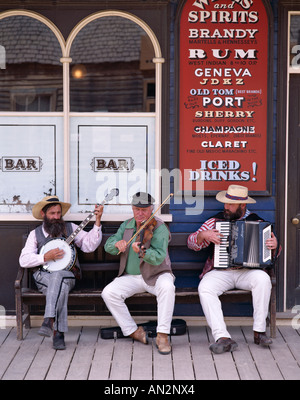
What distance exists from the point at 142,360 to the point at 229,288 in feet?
3.44

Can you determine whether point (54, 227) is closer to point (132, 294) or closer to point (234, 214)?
point (132, 294)

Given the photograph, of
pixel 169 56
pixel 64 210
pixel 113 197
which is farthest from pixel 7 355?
pixel 169 56

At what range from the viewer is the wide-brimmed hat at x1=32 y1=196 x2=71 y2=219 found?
5336 mm

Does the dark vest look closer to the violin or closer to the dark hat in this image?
the violin

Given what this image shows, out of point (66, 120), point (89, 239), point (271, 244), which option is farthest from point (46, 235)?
point (271, 244)

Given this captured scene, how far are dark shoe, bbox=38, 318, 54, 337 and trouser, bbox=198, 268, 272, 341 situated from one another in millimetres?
1291

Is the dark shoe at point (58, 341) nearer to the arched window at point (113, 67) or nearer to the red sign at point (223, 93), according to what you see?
the red sign at point (223, 93)

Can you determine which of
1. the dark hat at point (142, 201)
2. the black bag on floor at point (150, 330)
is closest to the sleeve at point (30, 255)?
the black bag on floor at point (150, 330)

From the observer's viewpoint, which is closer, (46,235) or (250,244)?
(250,244)

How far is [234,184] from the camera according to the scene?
18.6ft

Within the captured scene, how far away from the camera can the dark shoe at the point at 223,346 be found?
484 centimetres

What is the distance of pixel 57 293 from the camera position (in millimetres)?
5062
